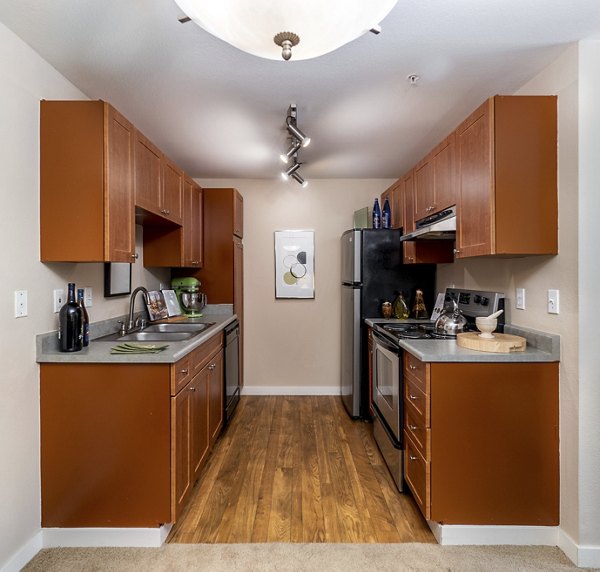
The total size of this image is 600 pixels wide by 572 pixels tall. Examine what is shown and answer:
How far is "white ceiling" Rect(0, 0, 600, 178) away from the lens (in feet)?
5.24

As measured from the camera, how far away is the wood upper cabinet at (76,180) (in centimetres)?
186

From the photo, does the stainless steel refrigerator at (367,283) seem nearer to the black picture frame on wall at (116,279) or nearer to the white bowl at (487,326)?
the white bowl at (487,326)

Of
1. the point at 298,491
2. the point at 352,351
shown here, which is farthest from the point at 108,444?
the point at 352,351

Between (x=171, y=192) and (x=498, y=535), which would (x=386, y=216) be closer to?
(x=171, y=192)

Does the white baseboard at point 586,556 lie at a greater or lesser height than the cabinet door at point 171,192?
lesser

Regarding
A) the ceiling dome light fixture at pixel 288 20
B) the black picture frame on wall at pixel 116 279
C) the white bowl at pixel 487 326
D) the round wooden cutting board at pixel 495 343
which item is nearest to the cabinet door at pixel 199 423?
the black picture frame on wall at pixel 116 279

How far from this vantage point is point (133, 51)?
1.84 m

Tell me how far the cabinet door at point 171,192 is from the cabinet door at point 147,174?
0.09m

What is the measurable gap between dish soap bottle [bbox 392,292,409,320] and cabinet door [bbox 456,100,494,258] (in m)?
1.18

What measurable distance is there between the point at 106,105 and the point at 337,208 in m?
2.73

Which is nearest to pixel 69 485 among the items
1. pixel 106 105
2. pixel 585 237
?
pixel 106 105

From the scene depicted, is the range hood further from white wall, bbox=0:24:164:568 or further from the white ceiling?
white wall, bbox=0:24:164:568

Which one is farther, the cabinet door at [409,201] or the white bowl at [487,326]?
the cabinet door at [409,201]

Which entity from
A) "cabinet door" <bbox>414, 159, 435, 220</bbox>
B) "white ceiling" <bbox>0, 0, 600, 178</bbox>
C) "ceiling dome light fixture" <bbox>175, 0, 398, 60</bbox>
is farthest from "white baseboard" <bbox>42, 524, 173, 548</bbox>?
"cabinet door" <bbox>414, 159, 435, 220</bbox>
